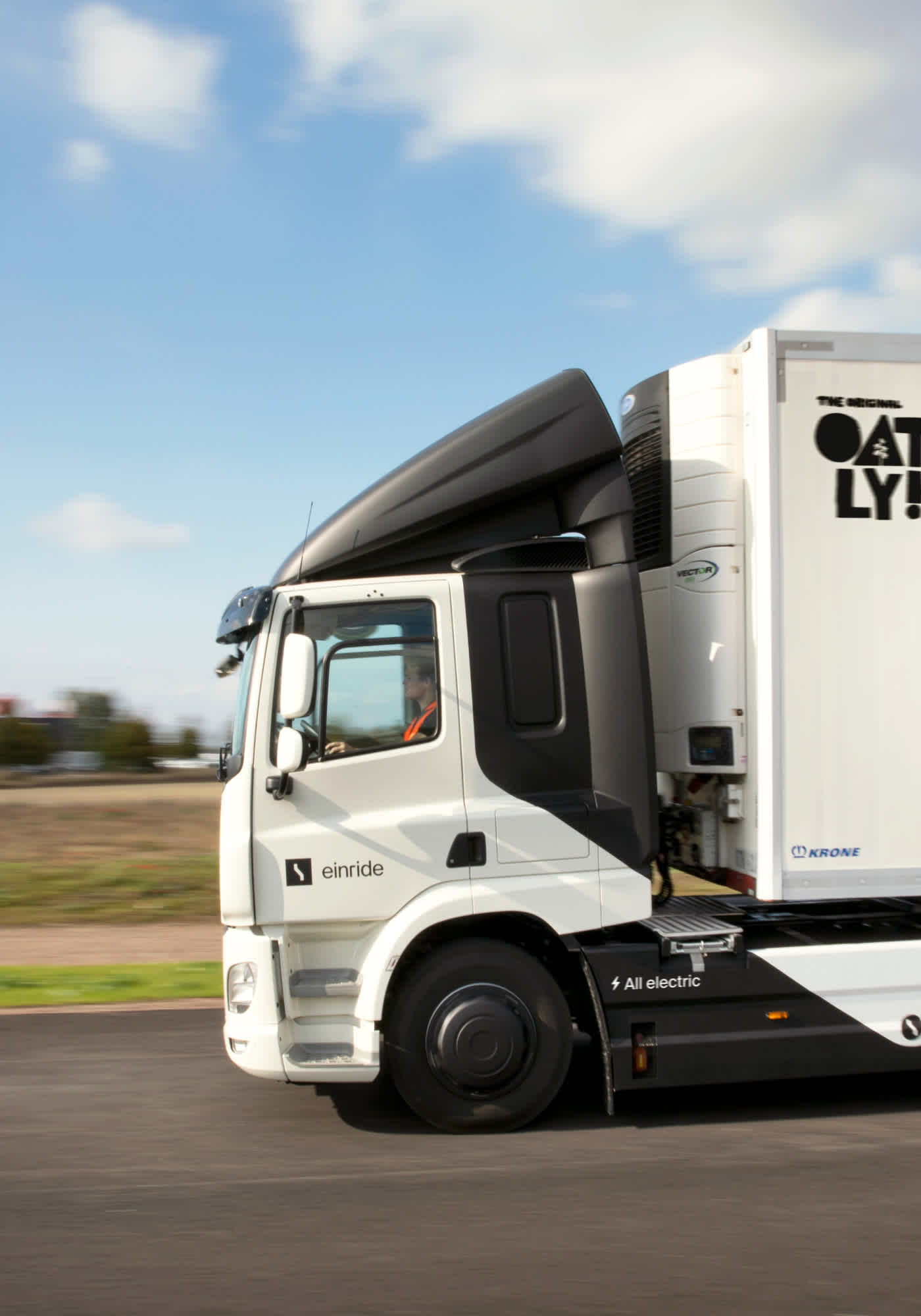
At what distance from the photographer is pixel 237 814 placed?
5.68 metres

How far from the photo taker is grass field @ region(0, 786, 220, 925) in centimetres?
1566

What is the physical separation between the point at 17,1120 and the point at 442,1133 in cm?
209

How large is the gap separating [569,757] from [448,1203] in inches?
78.4

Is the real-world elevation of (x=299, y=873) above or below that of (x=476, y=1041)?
above

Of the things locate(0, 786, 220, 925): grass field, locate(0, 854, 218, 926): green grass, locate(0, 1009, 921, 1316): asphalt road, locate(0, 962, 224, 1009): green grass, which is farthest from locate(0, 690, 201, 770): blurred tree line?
locate(0, 1009, 921, 1316): asphalt road

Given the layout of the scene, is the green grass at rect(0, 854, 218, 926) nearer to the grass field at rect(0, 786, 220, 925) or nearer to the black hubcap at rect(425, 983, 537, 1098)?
the grass field at rect(0, 786, 220, 925)

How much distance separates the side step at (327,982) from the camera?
5734mm

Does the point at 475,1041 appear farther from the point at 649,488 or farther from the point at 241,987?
the point at 649,488

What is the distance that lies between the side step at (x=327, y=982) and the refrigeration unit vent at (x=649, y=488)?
248cm

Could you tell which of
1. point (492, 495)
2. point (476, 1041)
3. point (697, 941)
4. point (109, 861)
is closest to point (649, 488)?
point (492, 495)

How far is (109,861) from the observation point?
19219 millimetres

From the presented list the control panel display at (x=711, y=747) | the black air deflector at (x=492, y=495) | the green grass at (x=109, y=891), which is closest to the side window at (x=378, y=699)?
the black air deflector at (x=492, y=495)

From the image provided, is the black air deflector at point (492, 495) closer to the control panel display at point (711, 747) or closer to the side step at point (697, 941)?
the control panel display at point (711, 747)

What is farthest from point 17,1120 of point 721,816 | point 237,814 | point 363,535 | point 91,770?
point 91,770
